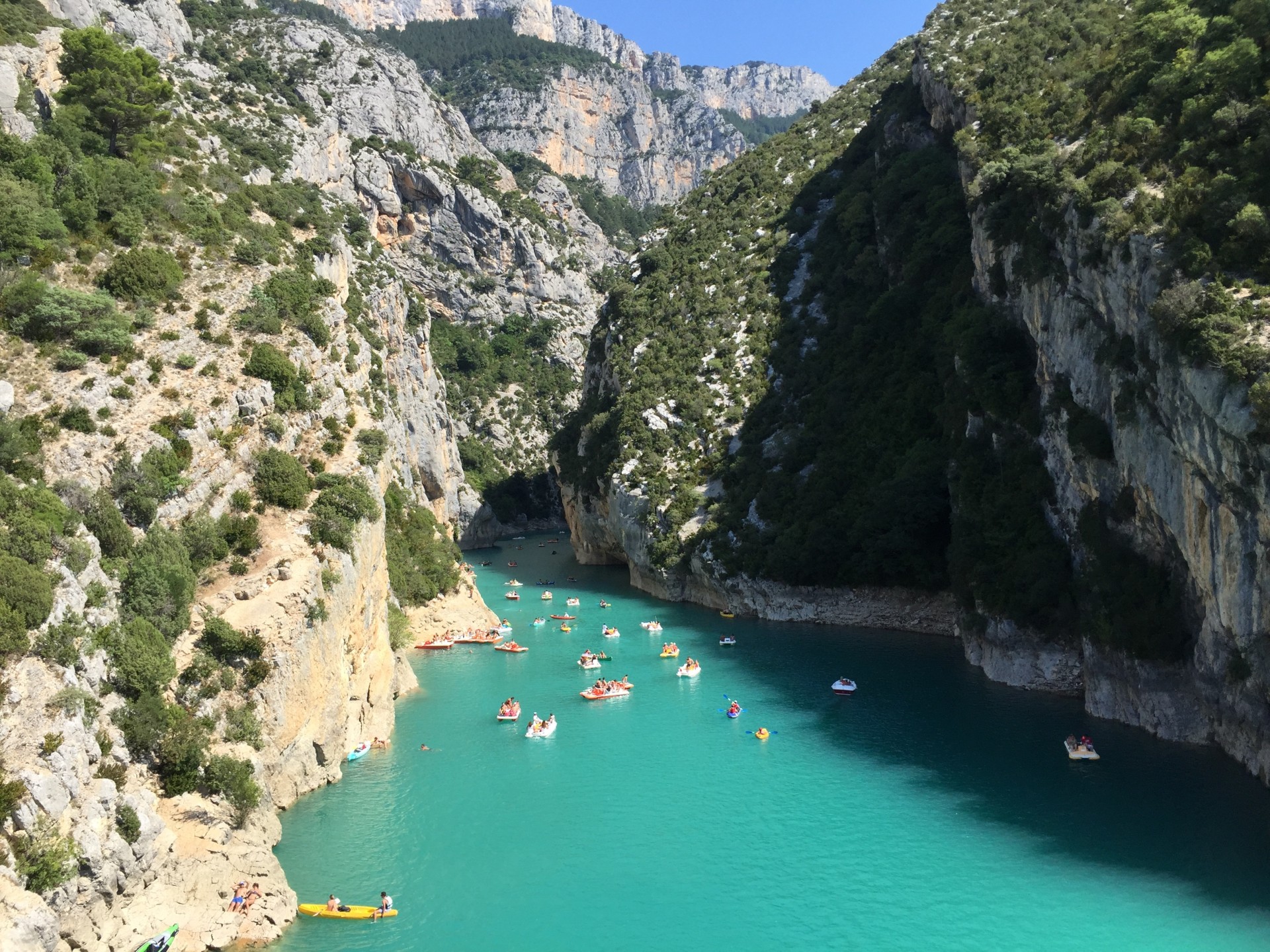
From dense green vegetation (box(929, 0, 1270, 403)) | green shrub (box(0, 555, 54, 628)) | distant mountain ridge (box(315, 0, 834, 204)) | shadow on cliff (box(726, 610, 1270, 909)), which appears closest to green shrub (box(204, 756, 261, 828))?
green shrub (box(0, 555, 54, 628))

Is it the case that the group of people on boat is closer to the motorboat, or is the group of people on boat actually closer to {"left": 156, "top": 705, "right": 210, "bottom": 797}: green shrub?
the motorboat

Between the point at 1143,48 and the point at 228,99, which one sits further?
the point at 228,99

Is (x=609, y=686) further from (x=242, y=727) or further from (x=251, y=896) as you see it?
(x=251, y=896)

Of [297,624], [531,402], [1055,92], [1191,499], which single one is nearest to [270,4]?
[531,402]

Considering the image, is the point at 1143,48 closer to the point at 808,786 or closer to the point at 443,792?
the point at 808,786

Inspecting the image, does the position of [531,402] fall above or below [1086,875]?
above

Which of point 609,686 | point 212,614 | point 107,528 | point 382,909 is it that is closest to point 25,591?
point 107,528
